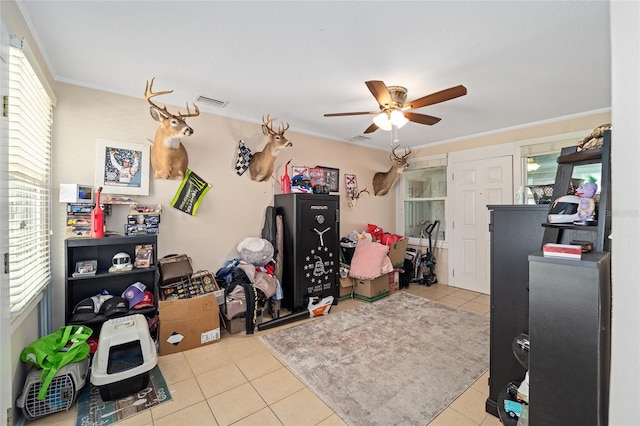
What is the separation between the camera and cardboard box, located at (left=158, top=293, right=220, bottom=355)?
2576mm

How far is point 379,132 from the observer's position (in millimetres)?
4445

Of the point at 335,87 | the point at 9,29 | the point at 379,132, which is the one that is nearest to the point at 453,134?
the point at 379,132

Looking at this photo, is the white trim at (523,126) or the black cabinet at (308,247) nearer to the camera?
the white trim at (523,126)

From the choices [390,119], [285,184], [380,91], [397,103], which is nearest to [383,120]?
[390,119]

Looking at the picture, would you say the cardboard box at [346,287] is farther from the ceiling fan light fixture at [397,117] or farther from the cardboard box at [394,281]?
the ceiling fan light fixture at [397,117]

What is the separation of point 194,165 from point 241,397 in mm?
2506

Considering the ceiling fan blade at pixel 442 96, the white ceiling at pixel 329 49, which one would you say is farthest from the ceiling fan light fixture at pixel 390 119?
the white ceiling at pixel 329 49

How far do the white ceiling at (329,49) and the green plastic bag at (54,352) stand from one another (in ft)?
7.15

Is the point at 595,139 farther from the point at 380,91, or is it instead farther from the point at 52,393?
the point at 52,393

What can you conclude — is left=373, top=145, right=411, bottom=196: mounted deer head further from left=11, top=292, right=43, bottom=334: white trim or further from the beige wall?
left=11, top=292, right=43, bottom=334: white trim

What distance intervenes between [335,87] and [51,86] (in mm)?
2554

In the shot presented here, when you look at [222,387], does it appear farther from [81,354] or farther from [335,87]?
[335,87]

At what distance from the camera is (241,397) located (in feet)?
6.61

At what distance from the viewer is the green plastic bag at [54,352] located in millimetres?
1809
